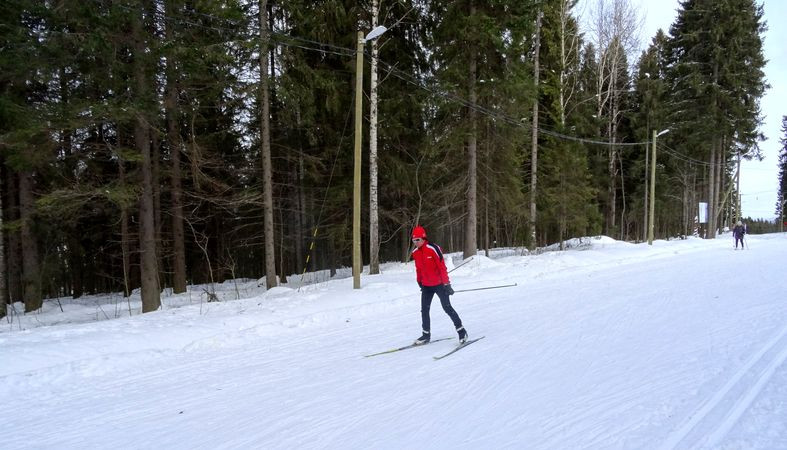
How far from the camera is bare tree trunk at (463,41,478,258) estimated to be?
54.6 feet

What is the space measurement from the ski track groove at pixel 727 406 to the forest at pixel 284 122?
31.6 ft

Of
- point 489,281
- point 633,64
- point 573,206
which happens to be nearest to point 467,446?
point 489,281

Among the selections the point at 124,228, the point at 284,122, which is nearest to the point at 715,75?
the point at 284,122

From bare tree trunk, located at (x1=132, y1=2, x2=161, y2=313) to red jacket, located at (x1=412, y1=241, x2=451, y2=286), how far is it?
8.58 metres

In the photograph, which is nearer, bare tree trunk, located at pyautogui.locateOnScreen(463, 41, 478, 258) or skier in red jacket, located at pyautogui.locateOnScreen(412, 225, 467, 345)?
skier in red jacket, located at pyautogui.locateOnScreen(412, 225, 467, 345)

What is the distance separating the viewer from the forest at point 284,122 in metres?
10.7

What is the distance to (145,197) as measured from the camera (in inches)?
458

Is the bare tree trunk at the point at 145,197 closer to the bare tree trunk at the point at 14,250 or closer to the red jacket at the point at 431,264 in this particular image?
the bare tree trunk at the point at 14,250

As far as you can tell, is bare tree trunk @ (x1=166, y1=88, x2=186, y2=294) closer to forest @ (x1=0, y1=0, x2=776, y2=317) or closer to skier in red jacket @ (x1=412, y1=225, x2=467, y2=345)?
forest @ (x1=0, y1=0, x2=776, y2=317)

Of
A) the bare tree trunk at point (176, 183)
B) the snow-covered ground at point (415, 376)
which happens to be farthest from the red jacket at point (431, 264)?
the bare tree trunk at point (176, 183)

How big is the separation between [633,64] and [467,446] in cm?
3575

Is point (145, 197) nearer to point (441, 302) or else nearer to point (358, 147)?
point (358, 147)

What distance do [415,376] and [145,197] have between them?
9.98 metres

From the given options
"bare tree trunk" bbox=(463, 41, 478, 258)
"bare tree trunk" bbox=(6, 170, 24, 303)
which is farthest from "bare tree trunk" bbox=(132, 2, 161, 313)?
"bare tree trunk" bbox=(463, 41, 478, 258)
